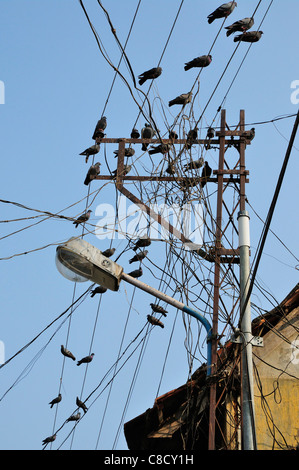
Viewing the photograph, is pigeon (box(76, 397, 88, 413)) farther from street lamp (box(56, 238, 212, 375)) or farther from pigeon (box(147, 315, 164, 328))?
street lamp (box(56, 238, 212, 375))

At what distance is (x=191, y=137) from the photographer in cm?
1048

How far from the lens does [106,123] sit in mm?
13375

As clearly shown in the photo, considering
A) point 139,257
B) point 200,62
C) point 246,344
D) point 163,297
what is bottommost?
point 246,344

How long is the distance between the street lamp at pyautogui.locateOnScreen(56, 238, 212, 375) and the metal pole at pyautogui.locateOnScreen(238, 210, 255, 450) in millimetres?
530

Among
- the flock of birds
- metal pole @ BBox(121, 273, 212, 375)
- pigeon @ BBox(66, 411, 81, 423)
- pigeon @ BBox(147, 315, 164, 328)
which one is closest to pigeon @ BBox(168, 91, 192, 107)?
the flock of birds

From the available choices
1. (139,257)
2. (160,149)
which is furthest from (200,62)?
(139,257)

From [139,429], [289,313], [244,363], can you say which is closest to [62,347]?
[139,429]

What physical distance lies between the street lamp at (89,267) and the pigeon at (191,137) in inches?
108

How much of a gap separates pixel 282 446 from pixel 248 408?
2.76 meters

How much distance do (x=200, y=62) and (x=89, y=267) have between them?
491 cm

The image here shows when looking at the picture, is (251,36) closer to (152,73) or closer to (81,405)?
(152,73)
